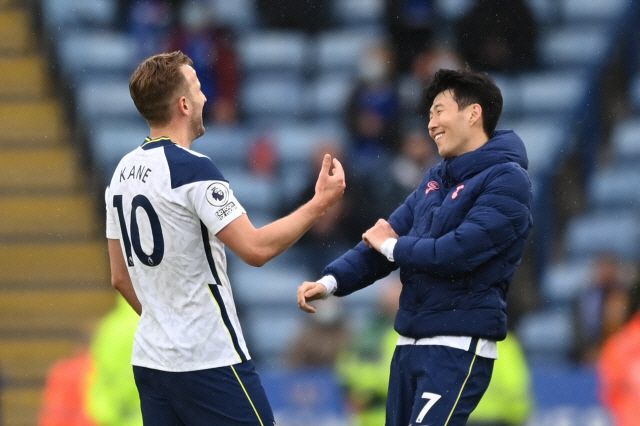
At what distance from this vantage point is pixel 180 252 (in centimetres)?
316

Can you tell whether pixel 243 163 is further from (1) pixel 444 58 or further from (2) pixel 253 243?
(2) pixel 253 243

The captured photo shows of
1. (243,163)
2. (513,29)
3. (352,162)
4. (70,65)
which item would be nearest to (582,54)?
(513,29)

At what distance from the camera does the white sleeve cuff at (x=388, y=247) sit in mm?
3416

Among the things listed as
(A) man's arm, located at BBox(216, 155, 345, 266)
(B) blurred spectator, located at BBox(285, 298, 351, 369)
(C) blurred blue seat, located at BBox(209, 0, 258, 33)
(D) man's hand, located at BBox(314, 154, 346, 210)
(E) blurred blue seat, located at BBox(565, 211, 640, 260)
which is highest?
(C) blurred blue seat, located at BBox(209, 0, 258, 33)

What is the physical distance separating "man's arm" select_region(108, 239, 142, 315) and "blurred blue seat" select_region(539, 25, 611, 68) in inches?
235

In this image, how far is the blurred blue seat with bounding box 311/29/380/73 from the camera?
29.6 feet

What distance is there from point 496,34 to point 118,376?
13.5ft

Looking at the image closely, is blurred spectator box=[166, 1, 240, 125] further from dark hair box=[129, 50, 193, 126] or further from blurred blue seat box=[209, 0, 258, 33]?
dark hair box=[129, 50, 193, 126]

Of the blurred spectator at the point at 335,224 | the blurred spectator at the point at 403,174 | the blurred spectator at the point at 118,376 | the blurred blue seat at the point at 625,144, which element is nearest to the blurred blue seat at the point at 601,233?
the blurred blue seat at the point at 625,144

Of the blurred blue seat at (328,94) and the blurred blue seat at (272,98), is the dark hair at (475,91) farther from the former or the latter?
the blurred blue seat at (272,98)

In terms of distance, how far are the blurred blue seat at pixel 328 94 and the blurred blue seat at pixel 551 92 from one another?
4.83 ft

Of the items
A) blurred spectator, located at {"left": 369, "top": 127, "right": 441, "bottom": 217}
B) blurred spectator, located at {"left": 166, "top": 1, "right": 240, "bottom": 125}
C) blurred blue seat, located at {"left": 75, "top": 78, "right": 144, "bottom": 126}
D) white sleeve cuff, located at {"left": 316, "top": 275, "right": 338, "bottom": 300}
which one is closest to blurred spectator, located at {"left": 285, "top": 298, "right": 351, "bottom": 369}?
blurred spectator, located at {"left": 369, "top": 127, "right": 441, "bottom": 217}

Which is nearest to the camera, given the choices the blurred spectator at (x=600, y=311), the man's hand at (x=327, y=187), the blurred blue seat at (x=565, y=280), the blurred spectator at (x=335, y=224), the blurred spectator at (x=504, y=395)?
the man's hand at (x=327, y=187)

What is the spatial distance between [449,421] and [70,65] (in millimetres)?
7089
